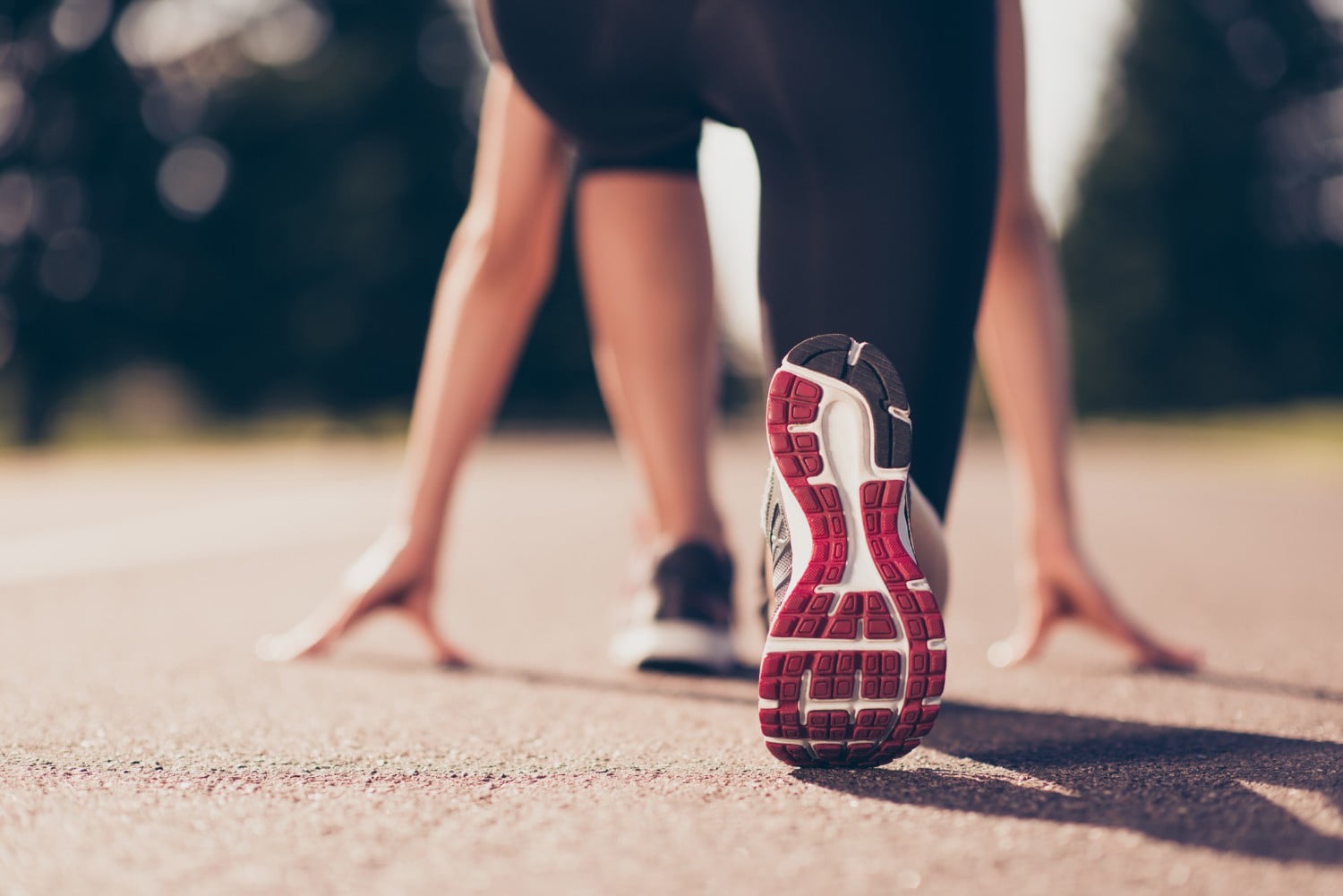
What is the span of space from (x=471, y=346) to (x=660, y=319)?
1.04 feet

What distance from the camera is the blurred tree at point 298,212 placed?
2427 centimetres

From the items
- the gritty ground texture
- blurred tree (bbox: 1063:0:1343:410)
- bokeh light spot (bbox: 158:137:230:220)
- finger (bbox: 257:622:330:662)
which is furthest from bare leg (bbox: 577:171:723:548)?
blurred tree (bbox: 1063:0:1343:410)

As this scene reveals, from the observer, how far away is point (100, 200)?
72.8 feet

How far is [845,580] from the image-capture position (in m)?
1.25

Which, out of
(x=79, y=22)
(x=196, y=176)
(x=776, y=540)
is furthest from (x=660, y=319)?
(x=196, y=176)

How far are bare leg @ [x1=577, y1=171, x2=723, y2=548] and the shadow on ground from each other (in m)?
→ 0.71

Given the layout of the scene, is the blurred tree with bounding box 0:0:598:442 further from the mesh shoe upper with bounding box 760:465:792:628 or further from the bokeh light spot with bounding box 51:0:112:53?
the mesh shoe upper with bounding box 760:465:792:628

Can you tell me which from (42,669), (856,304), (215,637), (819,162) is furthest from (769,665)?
(215,637)

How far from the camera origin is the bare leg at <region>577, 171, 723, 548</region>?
7.13ft

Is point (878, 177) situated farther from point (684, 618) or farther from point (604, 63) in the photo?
point (684, 618)

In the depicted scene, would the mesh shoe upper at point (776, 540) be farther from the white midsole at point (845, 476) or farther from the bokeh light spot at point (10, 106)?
the bokeh light spot at point (10, 106)

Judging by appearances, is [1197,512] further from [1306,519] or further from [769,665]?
[769,665]

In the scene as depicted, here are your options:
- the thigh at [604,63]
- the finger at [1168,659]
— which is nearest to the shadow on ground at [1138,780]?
the finger at [1168,659]

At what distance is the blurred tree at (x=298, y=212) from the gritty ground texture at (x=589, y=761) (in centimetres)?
2233
